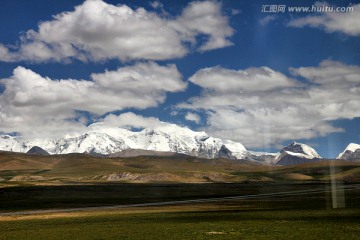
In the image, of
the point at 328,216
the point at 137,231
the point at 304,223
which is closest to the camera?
the point at 137,231

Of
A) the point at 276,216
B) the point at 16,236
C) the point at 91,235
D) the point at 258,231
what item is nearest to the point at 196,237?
the point at 258,231

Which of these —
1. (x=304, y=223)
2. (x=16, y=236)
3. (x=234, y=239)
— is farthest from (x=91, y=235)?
(x=304, y=223)

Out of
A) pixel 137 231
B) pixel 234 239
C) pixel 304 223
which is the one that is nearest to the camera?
pixel 234 239

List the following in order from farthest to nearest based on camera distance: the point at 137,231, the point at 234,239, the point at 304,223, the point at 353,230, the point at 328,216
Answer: the point at 328,216 < the point at 304,223 < the point at 137,231 < the point at 353,230 < the point at 234,239

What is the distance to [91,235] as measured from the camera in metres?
50.4

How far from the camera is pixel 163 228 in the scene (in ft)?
183

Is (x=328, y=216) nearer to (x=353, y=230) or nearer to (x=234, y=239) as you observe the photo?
(x=353, y=230)

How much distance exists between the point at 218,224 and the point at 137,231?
11319 millimetres

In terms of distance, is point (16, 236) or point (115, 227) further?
point (115, 227)

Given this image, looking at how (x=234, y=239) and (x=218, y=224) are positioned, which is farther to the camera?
(x=218, y=224)

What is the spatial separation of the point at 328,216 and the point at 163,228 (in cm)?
2586

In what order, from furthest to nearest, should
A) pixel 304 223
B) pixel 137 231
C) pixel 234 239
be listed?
pixel 304 223, pixel 137 231, pixel 234 239

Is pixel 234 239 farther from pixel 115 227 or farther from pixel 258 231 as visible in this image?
pixel 115 227

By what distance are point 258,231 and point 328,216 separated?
20.9 m
